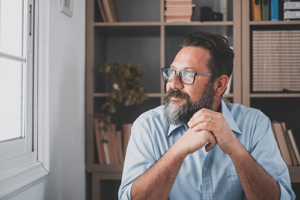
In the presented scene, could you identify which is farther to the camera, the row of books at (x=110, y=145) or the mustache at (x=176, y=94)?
the row of books at (x=110, y=145)

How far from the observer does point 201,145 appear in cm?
93

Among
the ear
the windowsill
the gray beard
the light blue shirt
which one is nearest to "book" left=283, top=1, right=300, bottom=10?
the ear

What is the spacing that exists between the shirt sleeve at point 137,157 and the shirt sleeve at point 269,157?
0.48 meters

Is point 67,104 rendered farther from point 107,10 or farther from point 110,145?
point 107,10

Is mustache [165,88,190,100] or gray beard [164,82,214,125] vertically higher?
mustache [165,88,190,100]

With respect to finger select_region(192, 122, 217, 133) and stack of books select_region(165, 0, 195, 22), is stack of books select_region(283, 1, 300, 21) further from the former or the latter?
finger select_region(192, 122, 217, 133)

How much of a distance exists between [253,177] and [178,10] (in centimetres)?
124

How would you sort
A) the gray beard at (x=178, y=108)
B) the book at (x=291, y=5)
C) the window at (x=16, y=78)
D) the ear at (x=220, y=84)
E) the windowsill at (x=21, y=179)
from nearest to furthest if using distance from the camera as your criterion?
the windowsill at (x=21, y=179) → the window at (x=16, y=78) → the gray beard at (x=178, y=108) → the ear at (x=220, y=84) → the book at (x=291, y=5)

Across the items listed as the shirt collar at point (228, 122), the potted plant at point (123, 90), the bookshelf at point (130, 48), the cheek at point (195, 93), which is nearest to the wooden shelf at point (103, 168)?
the bookshelf at point (130, 48)

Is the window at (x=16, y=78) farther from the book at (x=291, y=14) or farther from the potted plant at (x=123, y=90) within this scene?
the book at (x=291, y=14)

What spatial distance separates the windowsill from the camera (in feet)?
3.03

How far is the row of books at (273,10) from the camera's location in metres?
1.69

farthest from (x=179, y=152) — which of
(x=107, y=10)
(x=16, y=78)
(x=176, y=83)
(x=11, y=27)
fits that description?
(x=107, y=10)

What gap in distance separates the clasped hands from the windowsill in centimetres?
68
